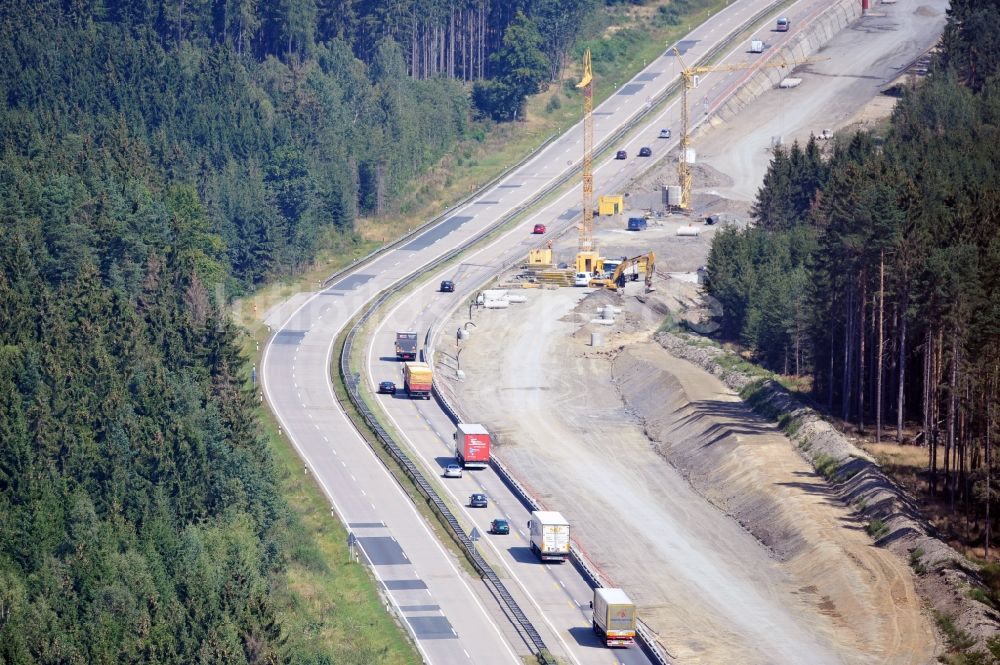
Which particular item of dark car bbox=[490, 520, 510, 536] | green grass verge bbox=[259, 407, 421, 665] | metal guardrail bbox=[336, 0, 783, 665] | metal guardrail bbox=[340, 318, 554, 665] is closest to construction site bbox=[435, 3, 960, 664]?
metal guardrail bbox=[336, 0, 783, 665]

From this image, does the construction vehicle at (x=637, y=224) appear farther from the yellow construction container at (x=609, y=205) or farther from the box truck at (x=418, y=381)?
the box truck at (x=418, y=381)

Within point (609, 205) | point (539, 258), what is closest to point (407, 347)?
point (539, 258)

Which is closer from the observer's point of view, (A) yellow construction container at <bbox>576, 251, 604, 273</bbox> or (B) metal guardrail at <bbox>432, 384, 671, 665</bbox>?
(B) metal guardrail at <bbox>432, 384, 671, 665</bbox>

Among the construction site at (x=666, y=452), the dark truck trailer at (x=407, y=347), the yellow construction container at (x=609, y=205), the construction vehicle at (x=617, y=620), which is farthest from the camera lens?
the yellow construction container at (x=609, y=205)

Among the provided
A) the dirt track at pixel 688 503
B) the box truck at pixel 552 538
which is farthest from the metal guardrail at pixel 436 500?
the dirt track at pixel 688 503

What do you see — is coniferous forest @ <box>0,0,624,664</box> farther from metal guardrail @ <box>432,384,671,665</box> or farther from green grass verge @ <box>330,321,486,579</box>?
metal guardrail @ <box>432,384,671,665</box>

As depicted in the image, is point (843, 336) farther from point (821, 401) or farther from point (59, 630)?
point (59, 630)
